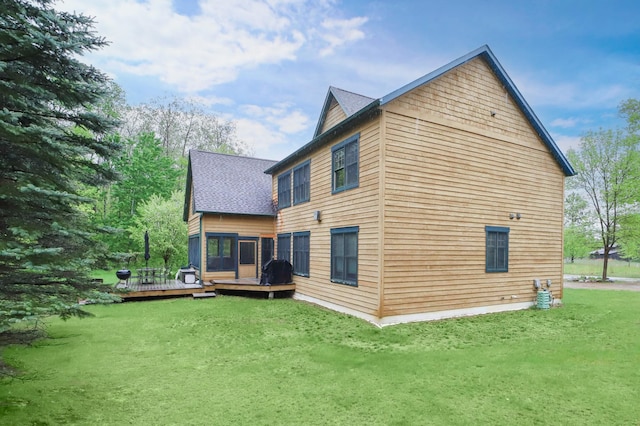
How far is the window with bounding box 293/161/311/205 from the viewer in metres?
12.8

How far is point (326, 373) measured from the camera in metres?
5.39

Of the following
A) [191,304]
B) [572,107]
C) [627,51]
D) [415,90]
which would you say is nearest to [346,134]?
[415,90]

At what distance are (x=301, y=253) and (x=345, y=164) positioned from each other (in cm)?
429

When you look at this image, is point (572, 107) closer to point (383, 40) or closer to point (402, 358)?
point (383, 40)

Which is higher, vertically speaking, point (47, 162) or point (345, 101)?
point (345, 101)

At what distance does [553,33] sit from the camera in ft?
51.5

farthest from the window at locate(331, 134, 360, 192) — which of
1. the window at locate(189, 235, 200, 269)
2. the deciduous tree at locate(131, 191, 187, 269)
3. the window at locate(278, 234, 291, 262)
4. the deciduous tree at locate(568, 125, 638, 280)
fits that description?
the deciduous tree at locate(568, 125, 638, 280)

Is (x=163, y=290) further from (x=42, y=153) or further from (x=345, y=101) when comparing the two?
(x=42, y=153)

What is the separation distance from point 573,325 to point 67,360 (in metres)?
11.0

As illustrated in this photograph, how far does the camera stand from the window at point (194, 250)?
16.0 metres

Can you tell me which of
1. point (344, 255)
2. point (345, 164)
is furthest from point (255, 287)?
point (345, 164)

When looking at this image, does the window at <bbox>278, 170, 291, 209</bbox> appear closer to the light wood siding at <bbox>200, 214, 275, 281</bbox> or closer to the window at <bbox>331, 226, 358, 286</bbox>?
the light wood siding at <bbox>200, 214, 275, 281</bbox>

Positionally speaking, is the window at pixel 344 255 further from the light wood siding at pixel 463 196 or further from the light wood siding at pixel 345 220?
the light wood siding at pixel 463 196

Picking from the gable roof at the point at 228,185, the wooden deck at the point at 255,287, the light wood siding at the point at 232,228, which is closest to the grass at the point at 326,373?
the wooden deck at the point at 255,287
